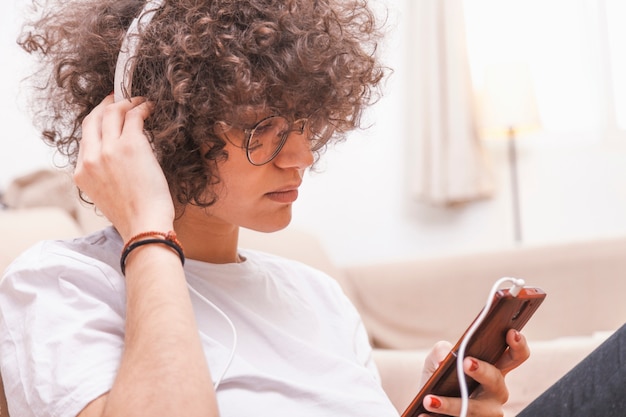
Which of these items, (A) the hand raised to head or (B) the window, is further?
(B) the window

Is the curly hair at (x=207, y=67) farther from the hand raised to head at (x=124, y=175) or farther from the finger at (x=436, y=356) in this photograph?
the finger at (x=436, y=356)

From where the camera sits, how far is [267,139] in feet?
2.76

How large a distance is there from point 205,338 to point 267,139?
8.7 inches

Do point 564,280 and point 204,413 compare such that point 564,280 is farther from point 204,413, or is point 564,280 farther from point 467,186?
point 204,413

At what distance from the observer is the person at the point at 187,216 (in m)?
0.70

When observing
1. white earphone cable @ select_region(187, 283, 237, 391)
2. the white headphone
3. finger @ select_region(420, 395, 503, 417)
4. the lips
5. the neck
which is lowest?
finger @ select_region(420, 395, 503, 417)

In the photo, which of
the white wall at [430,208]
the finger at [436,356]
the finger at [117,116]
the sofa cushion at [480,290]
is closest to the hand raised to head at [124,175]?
the finger at [117,116]

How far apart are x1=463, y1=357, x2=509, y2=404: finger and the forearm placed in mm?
257

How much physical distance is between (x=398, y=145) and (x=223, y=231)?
192 centimetres

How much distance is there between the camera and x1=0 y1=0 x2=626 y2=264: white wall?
260cm

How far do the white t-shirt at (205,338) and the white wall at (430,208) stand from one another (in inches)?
63.5

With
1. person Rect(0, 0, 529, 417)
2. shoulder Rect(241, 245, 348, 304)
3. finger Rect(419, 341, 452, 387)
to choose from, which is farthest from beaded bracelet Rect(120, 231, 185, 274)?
finger Rect(419, 341, 452, 387)

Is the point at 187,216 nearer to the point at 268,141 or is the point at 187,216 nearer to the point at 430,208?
the point at 268,141

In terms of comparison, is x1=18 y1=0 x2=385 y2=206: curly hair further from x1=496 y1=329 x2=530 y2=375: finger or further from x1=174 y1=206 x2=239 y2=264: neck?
x1=496 y1=329 x2=530 y2=375: finger
